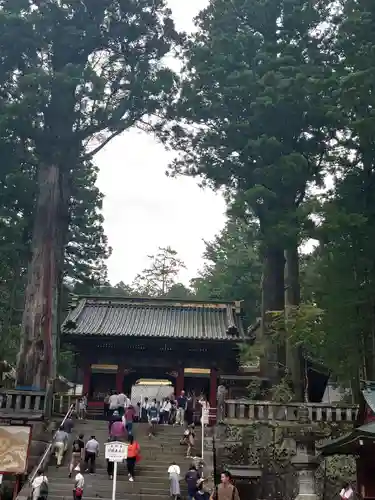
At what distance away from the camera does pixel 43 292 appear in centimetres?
1872

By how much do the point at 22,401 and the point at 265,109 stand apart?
481 inches

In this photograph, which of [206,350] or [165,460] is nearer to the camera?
[165,460]

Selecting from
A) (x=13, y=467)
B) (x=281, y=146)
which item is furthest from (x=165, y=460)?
(x=281, y=146)

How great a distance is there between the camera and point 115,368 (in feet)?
79.4

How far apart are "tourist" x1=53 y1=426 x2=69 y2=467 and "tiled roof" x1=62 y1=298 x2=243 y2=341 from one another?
801 centimetres

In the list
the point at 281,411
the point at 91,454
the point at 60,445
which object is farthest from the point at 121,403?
the point at 281,411

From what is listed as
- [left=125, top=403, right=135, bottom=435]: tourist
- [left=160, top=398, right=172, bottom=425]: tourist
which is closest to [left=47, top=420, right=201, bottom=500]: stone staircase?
[left=125, top=403, right=135, bottom=435]: tourist

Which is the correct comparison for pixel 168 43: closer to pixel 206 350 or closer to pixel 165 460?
pixel 206 350

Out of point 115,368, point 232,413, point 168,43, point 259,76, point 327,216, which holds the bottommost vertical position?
point 232,413

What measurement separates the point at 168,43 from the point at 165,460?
1435cm

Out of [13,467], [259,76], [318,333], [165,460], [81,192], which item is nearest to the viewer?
[13,467]

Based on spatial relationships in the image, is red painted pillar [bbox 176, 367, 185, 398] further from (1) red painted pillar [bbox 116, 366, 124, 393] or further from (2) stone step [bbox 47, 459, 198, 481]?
(2) stone step [bbox 47, 459, 198, 481]

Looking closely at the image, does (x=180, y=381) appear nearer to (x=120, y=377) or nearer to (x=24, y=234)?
(x=120, y=377)

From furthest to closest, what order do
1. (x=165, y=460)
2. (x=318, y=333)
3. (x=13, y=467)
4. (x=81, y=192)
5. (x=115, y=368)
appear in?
(x=81, y=192), (x=115, y=368), (x=318, y=333), (x=165, y=460), (x=13, y=467)
